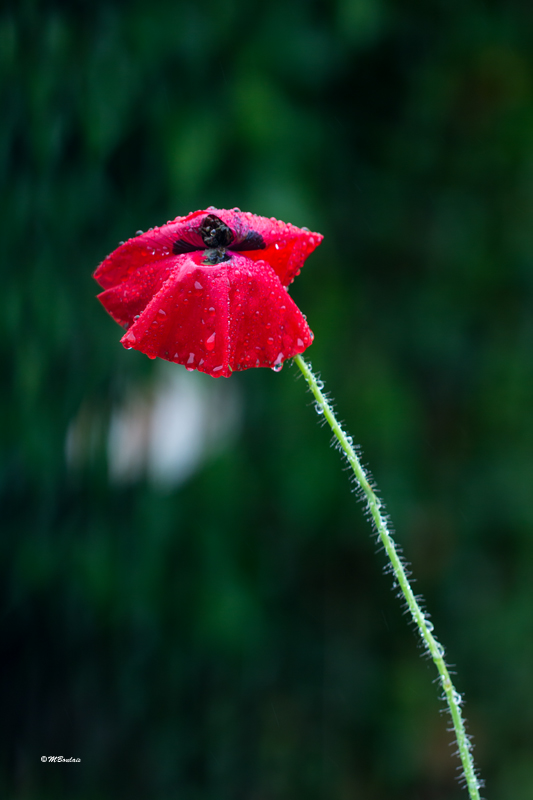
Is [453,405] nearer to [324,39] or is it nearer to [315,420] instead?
[315,420]

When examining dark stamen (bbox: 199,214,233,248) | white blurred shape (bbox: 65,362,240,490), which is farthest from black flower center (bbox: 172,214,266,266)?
white blurred shape (bbox: 65,362,240,490)

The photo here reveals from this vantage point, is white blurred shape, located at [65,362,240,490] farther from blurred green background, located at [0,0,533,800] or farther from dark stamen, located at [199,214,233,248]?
dark stamen, located at [199,214,233,248]

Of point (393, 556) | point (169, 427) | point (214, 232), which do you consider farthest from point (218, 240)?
point (169, 427)

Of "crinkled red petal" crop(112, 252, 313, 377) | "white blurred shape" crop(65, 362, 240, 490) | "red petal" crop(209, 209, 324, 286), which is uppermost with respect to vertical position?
"red petal" crop(209, 209, 324, 286)

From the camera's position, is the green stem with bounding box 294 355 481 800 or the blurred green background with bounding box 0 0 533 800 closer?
the green stem with bounding box 294 355 481 800

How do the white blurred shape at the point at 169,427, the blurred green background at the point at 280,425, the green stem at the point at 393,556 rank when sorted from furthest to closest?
the white blurred shape at the point at 169,427 < the blurred green background at the point at 280,425 < the green stem at the point at 393,556

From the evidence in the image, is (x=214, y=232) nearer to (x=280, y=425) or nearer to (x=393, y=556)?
(x=393, y=556)

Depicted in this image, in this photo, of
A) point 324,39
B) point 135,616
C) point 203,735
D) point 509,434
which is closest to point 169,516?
point 135,616

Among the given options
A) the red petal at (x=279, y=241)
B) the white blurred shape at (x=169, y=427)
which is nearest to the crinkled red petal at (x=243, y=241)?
the red petal at (x=279, y=241)

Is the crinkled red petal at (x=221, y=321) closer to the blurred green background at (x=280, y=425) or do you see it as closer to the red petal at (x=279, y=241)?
the red petal at (x=279, y=241)
